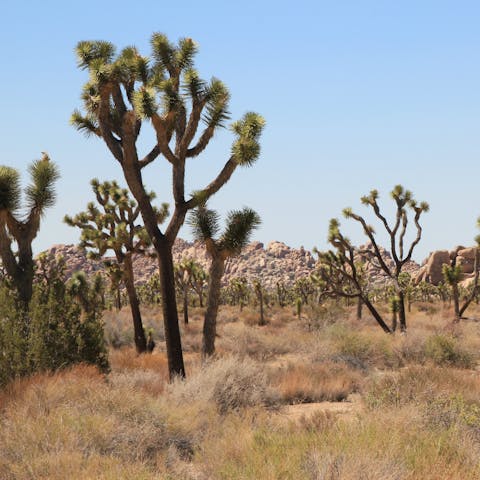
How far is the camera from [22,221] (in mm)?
14445

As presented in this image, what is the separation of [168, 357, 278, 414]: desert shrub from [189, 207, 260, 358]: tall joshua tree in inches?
134

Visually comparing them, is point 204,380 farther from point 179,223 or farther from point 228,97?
point 228,97

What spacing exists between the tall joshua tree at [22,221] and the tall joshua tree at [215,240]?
345cm

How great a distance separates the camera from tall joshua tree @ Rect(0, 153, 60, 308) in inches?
540

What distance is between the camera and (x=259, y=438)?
650cm

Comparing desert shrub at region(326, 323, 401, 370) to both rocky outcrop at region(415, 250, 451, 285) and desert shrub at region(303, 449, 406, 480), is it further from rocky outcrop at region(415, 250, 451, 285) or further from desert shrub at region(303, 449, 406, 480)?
rocky outcrop at region(415, 250, 451, 285)

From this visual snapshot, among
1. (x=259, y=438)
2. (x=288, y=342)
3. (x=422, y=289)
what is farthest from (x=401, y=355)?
(x=422, y=289)

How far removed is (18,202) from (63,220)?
9.90 metres

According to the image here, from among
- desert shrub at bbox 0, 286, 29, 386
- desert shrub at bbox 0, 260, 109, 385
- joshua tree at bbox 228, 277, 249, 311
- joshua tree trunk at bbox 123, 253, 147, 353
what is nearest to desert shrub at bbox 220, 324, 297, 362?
joshua tree trunk at bbox 123, 253, 147, 353

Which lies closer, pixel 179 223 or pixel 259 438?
pixel 259 438

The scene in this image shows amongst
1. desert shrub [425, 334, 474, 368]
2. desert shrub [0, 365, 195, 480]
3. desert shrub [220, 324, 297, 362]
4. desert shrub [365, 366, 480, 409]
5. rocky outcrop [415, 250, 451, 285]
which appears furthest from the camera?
rocky outcrop [415, 250, 451, 285]

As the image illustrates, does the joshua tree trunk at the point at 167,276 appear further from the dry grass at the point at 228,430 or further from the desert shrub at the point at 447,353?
the desert shrub at the point at 447,353

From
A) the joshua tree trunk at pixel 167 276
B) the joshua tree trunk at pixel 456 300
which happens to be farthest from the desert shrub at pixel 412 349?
the joshua tree trunk at pixel 456 300

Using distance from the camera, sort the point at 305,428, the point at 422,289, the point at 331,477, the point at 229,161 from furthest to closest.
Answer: the point at 422,289 < the point at 229,161 < the point at 305,428 < the point at 331,477
